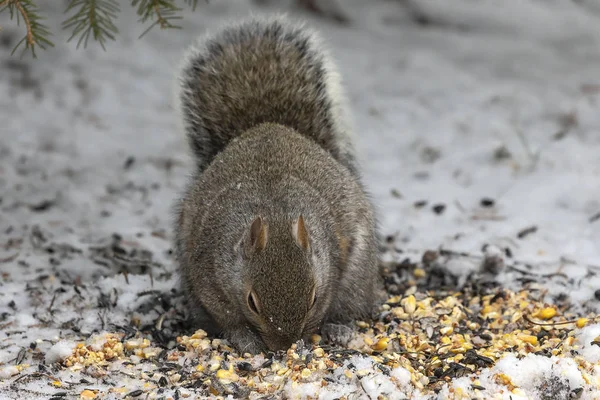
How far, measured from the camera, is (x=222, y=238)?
3301mm

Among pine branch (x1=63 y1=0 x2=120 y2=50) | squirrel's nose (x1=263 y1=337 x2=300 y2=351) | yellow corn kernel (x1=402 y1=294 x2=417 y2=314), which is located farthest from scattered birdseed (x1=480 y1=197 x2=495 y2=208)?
pine branch (x1=63 y1=0 x2=120 y2=50)

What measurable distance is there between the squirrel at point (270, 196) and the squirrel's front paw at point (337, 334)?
3 cm

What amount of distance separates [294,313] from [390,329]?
757 millimetres

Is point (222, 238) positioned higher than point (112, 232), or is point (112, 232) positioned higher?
point (222, 238)

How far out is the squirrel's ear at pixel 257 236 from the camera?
298 cm

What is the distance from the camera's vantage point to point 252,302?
119 inches

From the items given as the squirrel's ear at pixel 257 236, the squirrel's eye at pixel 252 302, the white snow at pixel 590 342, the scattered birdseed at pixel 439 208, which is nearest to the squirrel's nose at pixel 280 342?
the squirrel's eye at pixel 252 302

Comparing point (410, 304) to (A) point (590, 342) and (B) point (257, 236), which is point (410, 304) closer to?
(A) point (590, 342)

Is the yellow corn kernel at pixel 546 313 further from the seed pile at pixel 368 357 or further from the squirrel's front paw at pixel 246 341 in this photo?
the squirrel's front paw at pixel 246 341

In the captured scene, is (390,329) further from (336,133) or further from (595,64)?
(595,64)

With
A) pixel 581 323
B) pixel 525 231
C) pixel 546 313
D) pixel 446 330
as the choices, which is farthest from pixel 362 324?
pixel 525 231

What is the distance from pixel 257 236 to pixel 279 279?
187 millimetres

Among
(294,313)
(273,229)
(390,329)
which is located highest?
(273,229)

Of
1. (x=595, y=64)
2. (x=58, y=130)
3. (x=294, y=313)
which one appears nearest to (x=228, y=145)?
(x=294, y=313)
